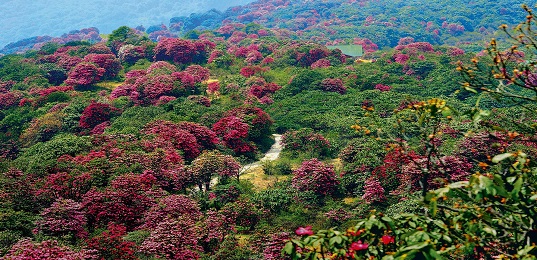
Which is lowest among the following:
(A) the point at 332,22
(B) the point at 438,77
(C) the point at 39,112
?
(A) the point at 332,22

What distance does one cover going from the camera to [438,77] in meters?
36.8

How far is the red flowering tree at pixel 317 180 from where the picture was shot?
17859 mm

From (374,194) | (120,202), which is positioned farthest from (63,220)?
(374,194)

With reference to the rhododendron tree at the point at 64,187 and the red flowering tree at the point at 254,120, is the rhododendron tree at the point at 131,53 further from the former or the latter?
the rhododendron tree at the point at 64,187

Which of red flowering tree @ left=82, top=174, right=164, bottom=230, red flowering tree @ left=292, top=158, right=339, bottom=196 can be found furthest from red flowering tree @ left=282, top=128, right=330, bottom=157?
red flowering tree @ left=82, top=174, right=164, bottom=230

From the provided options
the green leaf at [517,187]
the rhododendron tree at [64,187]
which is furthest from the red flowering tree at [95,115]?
Result: the green leaf at [517,187]

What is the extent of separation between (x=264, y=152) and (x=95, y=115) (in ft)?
37.5

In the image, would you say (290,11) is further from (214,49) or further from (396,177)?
(396,177)

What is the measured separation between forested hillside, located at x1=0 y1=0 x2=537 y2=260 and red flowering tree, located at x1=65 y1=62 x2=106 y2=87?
0.55 ft

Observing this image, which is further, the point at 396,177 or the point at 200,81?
the point at 200,81

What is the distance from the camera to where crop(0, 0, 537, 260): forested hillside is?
14.8ft

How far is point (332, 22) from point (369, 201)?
244 feet

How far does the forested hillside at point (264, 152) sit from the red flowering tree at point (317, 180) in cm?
6

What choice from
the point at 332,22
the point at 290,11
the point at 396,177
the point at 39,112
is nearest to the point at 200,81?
the point at 39,112
